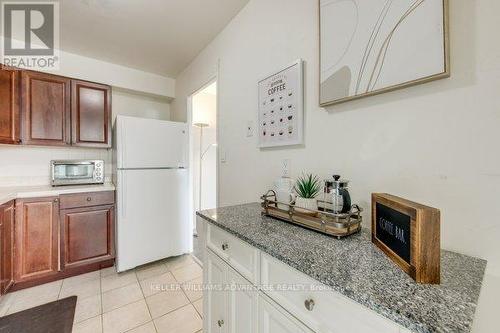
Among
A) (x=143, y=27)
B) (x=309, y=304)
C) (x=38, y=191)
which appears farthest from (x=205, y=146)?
(x=309, y=304)

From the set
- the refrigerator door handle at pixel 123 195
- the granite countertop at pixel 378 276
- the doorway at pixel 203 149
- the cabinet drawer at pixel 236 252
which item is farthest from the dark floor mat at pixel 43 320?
the doorway at pixel 203 149

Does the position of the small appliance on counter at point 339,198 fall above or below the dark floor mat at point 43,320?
above

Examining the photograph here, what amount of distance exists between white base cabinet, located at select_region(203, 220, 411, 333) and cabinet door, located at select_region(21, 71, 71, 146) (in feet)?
7.19

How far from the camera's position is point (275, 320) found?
77cm

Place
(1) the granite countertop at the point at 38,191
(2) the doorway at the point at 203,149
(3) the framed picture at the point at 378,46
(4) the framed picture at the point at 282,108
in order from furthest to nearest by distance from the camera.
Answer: (2) the doorway at the point at 203,149
(1) the granite countertop at the point at 38,191
(4) the framed picture at the point at 282,108
(3) the framed picture at the point at 378,46

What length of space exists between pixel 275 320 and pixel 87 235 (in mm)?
2318

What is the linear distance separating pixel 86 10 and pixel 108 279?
2.45 meters

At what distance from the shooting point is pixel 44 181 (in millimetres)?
2508

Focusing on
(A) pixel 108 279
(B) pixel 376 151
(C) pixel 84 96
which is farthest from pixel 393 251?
(C) pixel 84 96

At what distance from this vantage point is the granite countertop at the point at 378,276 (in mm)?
431

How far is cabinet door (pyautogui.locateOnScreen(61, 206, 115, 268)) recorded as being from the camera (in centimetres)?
216

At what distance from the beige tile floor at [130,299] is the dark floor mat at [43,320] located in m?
0.06

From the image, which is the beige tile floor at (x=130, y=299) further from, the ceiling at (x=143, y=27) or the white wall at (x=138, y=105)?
the ceiling at (x=143, y=27)
